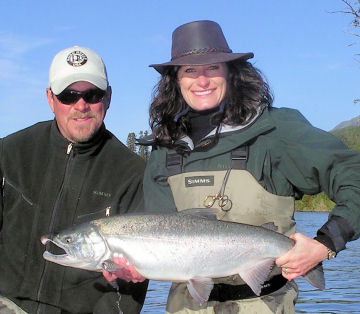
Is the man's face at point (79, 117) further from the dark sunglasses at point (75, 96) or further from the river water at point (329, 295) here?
the river water at point (329, 295)

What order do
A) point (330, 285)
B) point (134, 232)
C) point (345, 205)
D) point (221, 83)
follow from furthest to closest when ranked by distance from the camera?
point (330, 285)
point (221, 83)
point (134, 232)
point (345, 205)

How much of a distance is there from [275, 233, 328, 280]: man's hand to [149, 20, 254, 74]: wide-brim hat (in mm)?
1496

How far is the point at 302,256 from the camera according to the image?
4.25 m

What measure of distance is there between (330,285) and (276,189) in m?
9.17

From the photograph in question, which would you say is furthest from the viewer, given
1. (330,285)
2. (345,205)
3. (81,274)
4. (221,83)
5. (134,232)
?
(330,285)

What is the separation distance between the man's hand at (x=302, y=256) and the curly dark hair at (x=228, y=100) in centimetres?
104

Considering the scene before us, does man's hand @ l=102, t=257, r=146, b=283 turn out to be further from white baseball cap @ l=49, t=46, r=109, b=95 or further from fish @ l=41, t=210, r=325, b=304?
white baseball cap @ l=49, t=46, r=109, b=95

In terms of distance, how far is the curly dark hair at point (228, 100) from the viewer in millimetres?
4883

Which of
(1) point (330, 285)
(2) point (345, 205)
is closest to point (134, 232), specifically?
(2) point (345, 205)

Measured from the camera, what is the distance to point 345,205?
14.1ft

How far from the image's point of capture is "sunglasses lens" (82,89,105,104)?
558 centimetres

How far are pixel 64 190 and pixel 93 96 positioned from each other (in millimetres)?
854

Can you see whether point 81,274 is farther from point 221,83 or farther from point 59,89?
point 221,83

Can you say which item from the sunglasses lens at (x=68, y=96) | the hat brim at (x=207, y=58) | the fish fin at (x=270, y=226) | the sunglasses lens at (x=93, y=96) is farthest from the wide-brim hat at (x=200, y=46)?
the fish fin at (x=270, y=226)
